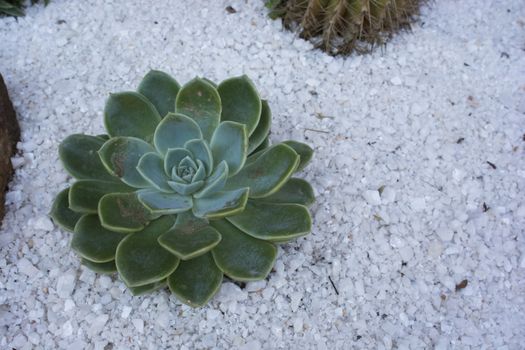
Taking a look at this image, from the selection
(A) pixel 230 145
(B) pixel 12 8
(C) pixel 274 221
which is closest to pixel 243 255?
(C) pixel 274 221

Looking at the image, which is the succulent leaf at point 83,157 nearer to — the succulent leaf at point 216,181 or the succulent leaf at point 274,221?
the succulent leaf at point 216,181

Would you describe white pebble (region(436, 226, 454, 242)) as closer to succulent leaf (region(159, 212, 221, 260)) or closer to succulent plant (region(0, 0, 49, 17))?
succulent leaf (region(159, 212, 221, 260))

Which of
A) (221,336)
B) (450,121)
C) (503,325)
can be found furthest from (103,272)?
(450,121)

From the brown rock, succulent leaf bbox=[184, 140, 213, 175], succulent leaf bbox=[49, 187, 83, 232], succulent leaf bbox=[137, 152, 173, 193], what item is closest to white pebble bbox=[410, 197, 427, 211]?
succulent leaf bbox=[184, 140, 213, 175]

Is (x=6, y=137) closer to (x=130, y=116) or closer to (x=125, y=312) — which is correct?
(x=130, y=116)

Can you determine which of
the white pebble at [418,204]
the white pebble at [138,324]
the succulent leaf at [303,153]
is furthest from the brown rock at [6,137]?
the white pebble at [418,204]

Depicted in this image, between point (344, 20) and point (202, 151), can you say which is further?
point (344, 20)
